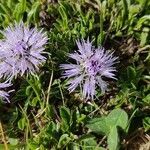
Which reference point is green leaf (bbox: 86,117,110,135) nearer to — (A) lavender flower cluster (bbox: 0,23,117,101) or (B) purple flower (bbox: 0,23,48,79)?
(A) lavender flower cluster (bbox: 0,23,117,101)

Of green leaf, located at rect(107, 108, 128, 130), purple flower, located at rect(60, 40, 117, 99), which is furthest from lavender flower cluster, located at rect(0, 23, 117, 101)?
green leaf, located at rect(107, 108, 128, 130)

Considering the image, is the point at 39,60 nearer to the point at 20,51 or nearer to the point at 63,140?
the point at 20,51

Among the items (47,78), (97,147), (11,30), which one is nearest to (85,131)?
(97,147)

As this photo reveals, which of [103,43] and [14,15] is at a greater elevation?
[14,15]

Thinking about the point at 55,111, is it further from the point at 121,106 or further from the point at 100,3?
the point at 100,3

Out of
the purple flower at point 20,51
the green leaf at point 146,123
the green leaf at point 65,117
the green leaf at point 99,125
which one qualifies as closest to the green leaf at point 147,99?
the green leaf at point 146,123

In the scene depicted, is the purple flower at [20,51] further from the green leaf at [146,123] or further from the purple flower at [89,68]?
the green leaf at [146,123]

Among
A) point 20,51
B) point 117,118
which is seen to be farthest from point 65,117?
point 20,51
